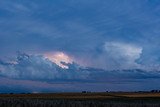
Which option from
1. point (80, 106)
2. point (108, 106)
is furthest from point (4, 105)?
point (108, 106)

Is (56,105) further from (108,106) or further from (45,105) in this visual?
(108,106)

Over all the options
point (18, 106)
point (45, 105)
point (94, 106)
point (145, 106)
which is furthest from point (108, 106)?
point (18, 106)

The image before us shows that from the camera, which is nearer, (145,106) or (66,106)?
(66,106)

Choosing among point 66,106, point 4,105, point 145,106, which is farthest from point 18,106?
point 145,106

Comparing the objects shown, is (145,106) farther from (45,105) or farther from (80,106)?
(45,105)

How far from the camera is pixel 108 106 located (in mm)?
63844

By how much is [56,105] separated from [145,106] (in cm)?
1548

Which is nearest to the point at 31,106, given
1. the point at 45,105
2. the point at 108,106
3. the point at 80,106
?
the point at 45,105

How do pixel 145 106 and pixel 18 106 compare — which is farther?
pixel 145 106

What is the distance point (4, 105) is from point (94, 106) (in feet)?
47.8

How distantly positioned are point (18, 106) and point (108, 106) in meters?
15.1

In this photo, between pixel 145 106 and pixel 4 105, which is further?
pixel 145 106

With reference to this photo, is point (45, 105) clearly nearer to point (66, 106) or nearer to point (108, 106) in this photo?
point (66, 106)

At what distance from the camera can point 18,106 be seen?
192 ft
